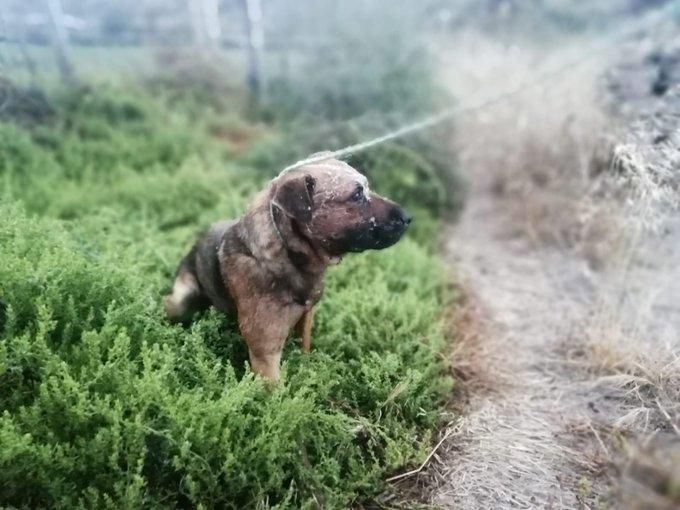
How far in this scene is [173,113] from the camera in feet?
28.4

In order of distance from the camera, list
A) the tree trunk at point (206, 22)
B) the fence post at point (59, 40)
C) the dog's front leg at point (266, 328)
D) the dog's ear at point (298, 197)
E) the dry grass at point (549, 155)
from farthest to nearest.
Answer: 1. the tree trunk at point (206, 22)
2. the fence post at point (59, 40)
3. the dry grass at point (549, 155)
4. the dog's front leg at point (266, 328)
5. the dog's ear at point (298, 197)

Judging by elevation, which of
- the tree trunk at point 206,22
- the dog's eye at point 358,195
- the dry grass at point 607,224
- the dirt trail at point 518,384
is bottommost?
the dirt trail at point 518,384

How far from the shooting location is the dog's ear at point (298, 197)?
10.5 feet

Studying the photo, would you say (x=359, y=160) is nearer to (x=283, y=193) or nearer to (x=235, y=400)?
(x=283, y=193)

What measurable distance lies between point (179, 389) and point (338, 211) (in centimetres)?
132

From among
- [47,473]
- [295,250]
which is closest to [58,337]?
[47,473]

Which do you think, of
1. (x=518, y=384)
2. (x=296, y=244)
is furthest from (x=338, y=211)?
(x=518, y=384)

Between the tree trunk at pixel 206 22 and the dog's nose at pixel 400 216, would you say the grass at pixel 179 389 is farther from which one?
the tree trunk at pixel 206 22

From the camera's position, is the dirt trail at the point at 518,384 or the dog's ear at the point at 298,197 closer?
the dog's ear at the point at 298,197

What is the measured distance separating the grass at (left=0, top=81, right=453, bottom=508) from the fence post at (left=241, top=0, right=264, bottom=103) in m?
5.41

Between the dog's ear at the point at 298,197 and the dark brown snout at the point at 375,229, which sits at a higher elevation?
the dog's ear at the point at 298,197

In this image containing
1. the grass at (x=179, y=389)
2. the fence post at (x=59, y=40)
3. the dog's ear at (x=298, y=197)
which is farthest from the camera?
the fence post at (x=59, y=40)

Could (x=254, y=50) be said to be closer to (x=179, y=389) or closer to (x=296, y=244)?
(x=296, y=244)

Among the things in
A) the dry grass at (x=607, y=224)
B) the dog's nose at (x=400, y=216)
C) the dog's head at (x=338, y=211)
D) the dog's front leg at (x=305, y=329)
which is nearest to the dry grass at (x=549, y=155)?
the dry grass at (x=607, y=224)
